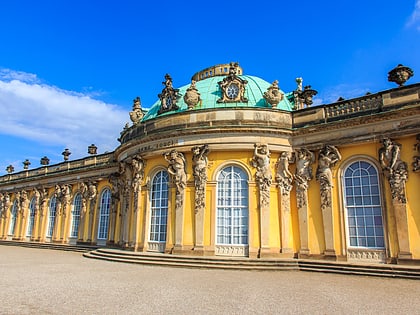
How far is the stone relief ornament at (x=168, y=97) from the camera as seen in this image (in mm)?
19998

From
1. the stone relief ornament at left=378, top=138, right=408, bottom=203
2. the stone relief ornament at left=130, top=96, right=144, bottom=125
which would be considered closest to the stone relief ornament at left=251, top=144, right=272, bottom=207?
the stone relief ornament at left=378, top=138, right=408, bottom=203

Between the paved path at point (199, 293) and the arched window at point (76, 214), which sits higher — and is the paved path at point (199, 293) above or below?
below

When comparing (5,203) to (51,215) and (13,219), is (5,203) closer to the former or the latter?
(13,219)

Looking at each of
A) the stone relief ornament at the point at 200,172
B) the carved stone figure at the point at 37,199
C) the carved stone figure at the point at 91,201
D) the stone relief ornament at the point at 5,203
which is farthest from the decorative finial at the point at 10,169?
the stone relief ornament at the point at 200,172

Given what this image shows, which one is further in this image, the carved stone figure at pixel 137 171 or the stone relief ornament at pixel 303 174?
the carved stone figure at pixel 137 171

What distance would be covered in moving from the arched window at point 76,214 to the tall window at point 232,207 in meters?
16.3

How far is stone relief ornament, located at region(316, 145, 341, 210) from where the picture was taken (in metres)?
15.7

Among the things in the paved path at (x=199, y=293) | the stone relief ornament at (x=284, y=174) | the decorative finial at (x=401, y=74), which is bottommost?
the paved path at (x=199, y=293)

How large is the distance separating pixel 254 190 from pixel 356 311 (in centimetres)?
918

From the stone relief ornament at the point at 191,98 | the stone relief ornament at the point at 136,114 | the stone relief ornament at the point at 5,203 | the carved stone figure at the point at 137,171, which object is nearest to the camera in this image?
the stone relief ornament at the point at 191,98

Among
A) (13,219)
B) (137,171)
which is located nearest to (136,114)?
(137,171)

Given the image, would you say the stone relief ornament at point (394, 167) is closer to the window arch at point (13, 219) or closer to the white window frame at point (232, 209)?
the white window frame at point (232, 209)

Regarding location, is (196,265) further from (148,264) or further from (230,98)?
(230,98)

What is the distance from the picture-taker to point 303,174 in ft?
54.1
